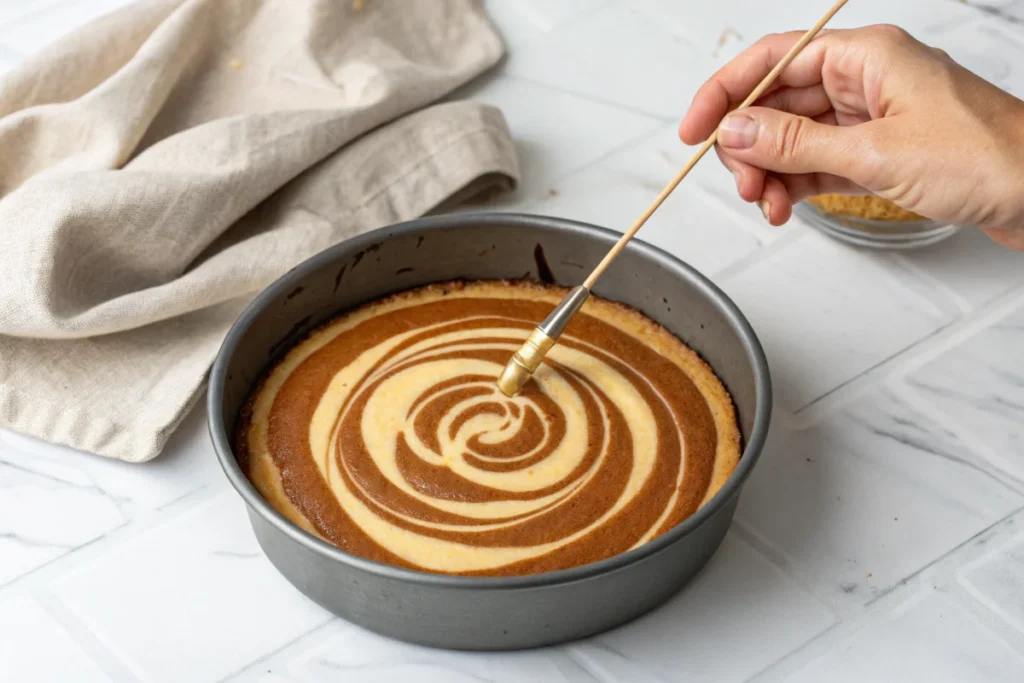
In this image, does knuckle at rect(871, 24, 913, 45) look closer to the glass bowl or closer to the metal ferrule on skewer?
the glass bowl

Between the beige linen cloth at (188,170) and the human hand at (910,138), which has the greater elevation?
the human hand at (910,138)

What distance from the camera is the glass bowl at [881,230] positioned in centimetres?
178

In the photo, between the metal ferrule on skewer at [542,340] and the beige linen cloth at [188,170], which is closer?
the metal ferrule on skewer at [542,340]

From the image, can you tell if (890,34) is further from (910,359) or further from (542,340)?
(542,340)

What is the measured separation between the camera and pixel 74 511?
1.50m

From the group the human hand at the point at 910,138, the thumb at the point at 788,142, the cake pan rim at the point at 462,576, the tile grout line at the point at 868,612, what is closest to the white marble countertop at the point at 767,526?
the tile grout line at the point at 868,612

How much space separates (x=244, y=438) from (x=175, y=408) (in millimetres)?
144

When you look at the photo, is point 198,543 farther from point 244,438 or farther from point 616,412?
point 616,412

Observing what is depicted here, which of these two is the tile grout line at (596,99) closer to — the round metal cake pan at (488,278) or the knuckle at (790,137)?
the round metal cake pan at (488,278)

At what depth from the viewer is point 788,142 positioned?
141cm

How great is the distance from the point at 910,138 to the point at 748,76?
0.29 metres

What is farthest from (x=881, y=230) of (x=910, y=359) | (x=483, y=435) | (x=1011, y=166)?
(x=483, y=435)

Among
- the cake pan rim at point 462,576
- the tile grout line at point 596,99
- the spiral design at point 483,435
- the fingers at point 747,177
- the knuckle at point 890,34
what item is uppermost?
the knuckle at point 890,34

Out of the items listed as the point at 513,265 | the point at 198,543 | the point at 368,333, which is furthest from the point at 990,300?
the point at 198,543
